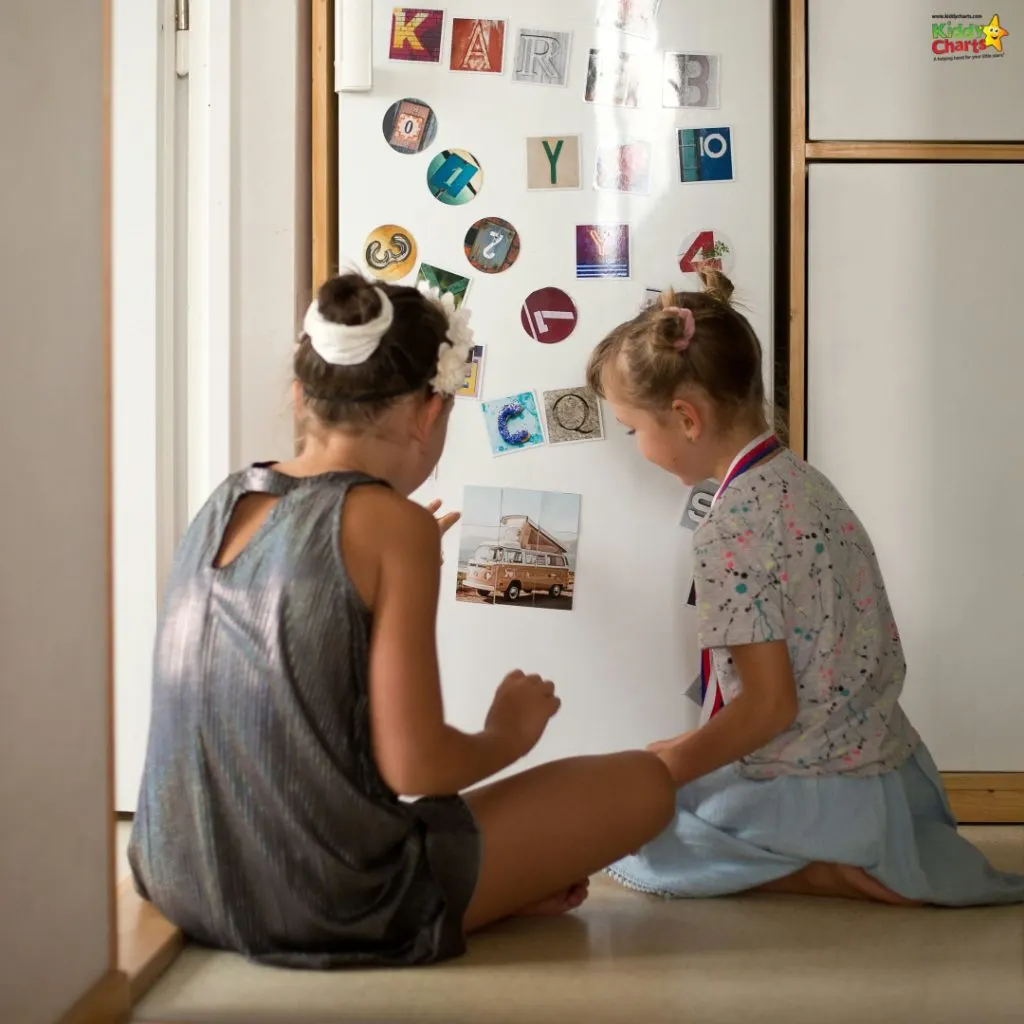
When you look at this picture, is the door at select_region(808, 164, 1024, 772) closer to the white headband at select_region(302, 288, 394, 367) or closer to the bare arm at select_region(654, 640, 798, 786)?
the bare arm at select_region(654, 640, 798, 786)

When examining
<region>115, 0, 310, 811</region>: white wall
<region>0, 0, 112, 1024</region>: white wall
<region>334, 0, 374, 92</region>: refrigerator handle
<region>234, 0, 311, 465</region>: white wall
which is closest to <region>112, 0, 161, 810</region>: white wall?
<region>115, 0, 310, 811</region>: white wall

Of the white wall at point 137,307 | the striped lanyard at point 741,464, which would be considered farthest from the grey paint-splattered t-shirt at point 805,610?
the white wall at point 137,307

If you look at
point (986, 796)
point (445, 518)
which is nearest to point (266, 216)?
point (445, 518)

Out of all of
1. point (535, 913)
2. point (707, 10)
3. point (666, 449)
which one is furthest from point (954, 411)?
point (535, 913)

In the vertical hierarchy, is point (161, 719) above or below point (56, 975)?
above

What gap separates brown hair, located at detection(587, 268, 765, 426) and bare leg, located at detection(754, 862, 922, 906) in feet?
1.74

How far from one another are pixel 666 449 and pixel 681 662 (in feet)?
1.10

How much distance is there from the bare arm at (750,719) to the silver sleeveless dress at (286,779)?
31 centimetres

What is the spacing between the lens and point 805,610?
1417 mm

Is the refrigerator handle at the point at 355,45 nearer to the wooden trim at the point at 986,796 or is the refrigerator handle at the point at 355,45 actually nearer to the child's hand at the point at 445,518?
the child's hand at the point at 445,518

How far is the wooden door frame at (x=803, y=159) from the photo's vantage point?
1736mm

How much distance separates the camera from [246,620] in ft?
3.67

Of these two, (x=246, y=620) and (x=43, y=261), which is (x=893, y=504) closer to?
(x=246, y=620)

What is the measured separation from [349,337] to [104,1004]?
0.61 meters
